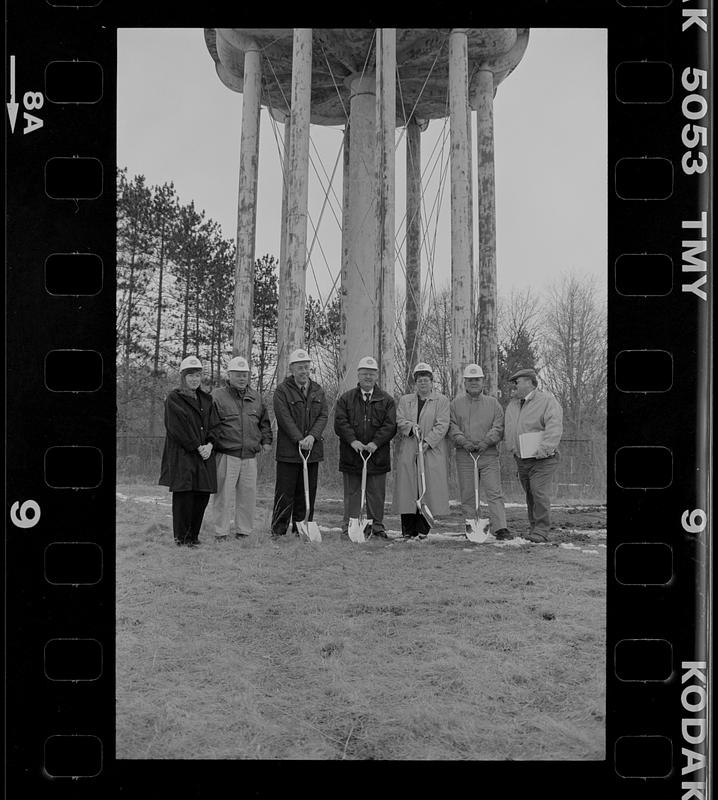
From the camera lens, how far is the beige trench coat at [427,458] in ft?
19.4

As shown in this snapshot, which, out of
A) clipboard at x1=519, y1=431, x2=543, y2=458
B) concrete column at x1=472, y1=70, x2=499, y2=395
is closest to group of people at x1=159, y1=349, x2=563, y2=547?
clipboard at x1=519, y1=431, x2=543, y2=458

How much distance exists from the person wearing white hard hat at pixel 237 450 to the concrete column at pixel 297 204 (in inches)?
41.1

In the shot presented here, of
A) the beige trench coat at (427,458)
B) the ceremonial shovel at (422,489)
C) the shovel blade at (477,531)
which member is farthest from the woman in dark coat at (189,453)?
the shovel blade at (477,531)

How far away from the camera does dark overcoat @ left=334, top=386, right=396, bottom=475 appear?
579 centimetres

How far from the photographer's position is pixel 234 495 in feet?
18.8

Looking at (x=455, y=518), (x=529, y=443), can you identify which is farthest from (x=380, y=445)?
(x=455, y=518)

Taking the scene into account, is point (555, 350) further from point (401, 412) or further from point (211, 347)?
point (211, 347)

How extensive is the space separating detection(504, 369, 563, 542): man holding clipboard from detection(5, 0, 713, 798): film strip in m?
4.48

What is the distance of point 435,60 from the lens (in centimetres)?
770

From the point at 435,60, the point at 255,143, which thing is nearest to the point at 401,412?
the point at 255,143

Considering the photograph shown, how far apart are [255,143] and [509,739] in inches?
269

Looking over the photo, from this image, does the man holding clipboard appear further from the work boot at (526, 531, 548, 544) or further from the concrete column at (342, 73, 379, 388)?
the concrete column at (342, 73, 379, 388)
